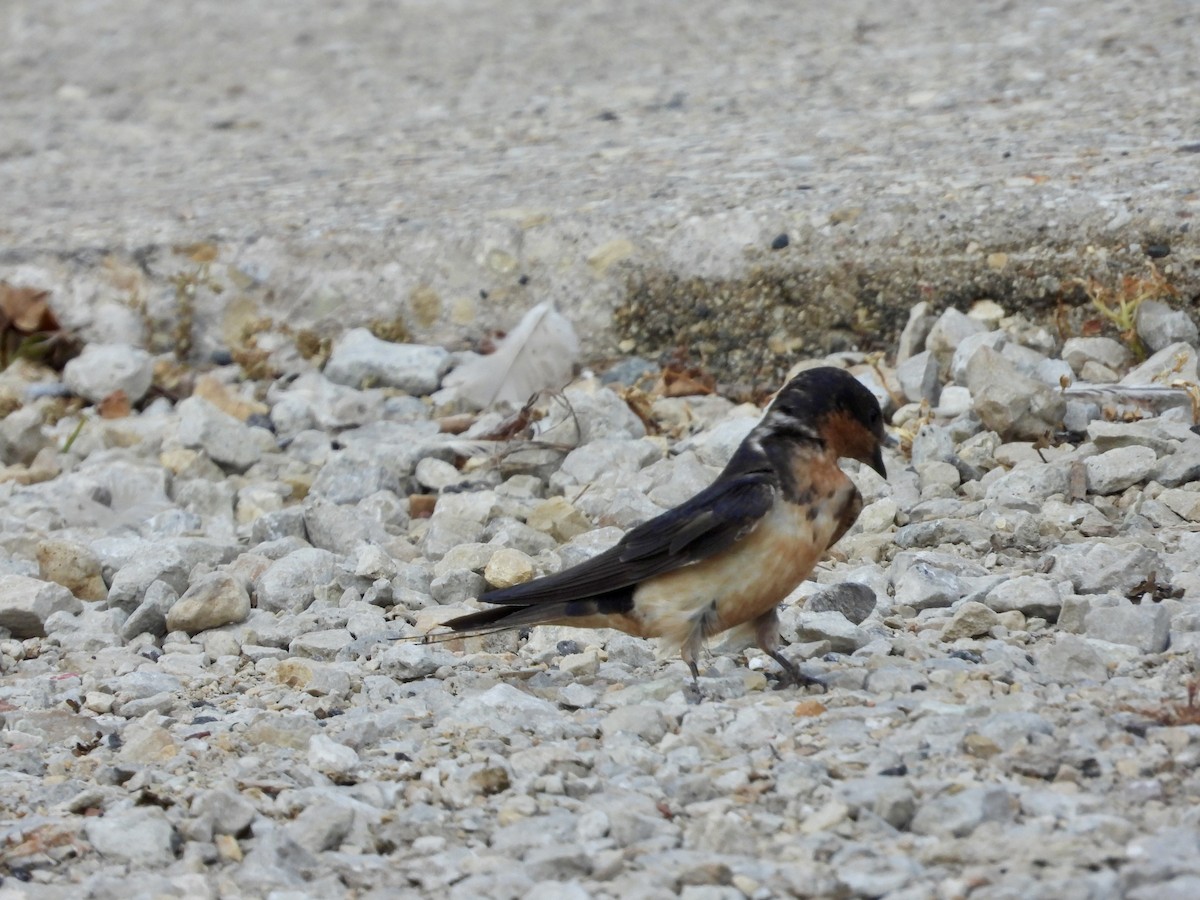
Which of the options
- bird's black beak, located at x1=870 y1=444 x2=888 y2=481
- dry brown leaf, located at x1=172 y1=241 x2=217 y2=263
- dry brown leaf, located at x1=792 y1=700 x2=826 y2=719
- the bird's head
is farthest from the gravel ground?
dry brown leaf, located at x1=172 y1=241 x2=217 y2=263

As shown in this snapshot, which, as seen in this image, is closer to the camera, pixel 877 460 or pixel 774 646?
pixel 774 646

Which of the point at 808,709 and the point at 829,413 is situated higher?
the point at 829,413

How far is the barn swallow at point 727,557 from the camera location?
3.72m

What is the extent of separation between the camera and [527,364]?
6180 millimetres

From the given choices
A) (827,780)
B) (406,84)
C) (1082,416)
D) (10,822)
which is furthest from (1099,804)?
(406,84)

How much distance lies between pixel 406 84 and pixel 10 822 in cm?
726

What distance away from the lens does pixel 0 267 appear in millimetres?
7199

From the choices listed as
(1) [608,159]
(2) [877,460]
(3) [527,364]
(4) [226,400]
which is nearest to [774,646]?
(2) [877,460]

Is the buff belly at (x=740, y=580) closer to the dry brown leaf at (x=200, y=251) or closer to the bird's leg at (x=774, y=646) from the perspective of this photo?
the bird's leg at (x=774, y=646)

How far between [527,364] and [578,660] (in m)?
2.36

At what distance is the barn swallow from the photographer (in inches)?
146

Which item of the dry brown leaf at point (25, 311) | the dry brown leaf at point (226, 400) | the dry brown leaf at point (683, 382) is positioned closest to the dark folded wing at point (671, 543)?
the dry brown leaf at point (683, 382)

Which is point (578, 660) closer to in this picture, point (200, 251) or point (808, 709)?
point (808, 709)

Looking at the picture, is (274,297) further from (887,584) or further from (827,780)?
(827,780)
